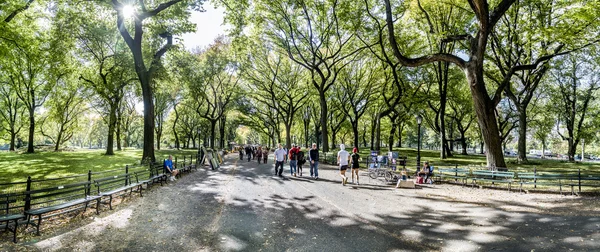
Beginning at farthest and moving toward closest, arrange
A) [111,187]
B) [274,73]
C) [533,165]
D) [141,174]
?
[274,73], [533,165], [141,174], [111,187]

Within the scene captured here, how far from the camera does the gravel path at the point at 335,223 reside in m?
5.47

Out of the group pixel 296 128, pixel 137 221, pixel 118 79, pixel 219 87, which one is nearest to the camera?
pixel 137 221

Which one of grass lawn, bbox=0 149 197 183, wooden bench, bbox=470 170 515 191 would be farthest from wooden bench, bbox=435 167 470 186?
grass lawn, bbox=0 149 197 183

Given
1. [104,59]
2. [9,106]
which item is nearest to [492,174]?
[104,59]

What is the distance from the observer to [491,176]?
12914mm

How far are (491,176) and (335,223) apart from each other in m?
9.77

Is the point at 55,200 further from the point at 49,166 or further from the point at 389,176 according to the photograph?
the point at 49,166

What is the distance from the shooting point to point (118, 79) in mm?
23266

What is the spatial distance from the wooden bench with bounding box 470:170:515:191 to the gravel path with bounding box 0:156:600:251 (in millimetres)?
1326

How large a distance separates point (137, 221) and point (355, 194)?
6.97 metres

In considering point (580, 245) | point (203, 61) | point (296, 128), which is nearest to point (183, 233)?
point (580, 245)

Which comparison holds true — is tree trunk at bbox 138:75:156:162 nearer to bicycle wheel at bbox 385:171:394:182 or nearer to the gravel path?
the gravel path

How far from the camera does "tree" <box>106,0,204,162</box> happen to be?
16.7 metres

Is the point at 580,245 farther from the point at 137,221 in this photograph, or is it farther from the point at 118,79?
the point at 118,79
